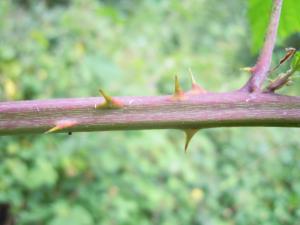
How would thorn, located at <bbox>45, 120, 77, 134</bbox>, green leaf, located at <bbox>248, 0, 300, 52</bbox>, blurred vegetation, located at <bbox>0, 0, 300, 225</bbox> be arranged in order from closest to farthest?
thorn, located at <bbox>45, 120, 77, 134</bbox>
green leaf, located at <bbox>248, 0, 300, 52</bbox>
blurred vegetation, located at <bbox>0, 0, 300, 225</bbox>

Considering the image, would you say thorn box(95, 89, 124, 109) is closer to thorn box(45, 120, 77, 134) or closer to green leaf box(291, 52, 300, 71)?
thorn box(45, 120, 77, 134)

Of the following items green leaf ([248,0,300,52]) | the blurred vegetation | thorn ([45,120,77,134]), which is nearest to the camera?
thorn ([45,120,77,134])

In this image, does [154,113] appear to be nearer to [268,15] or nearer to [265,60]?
[265,60]

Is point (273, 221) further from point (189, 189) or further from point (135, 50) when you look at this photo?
point (135, 50)

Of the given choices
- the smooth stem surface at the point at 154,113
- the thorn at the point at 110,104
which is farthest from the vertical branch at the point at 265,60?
the thorn at the point at 110,104

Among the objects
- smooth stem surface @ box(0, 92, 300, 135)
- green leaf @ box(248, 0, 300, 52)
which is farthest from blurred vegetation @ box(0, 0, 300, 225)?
smooth stem surface @ box(0, 92, 300, 135)
